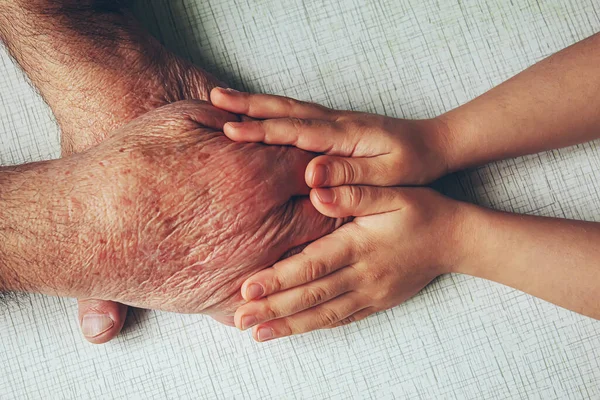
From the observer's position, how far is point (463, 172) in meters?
1.07

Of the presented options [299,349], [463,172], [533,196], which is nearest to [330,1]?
[463,172]

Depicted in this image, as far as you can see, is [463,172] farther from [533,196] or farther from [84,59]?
[84,59]

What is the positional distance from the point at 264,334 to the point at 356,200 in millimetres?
275

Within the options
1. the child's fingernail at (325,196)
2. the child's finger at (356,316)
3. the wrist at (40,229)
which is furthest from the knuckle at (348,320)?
the wrist at (40,229)

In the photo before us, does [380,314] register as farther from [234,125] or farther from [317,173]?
Answer: [234,125]

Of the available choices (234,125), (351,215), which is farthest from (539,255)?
(234,125)

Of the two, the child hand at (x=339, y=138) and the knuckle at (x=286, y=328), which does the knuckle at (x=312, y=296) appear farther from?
the child hand at (x=339, y=138)

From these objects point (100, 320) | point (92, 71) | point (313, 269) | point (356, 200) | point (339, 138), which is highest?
point (92, 71)

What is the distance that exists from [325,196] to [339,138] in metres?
0.11

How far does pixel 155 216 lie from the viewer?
2.78ft

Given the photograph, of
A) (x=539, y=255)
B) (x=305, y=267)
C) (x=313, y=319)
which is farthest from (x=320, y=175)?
(x=539, y=255)

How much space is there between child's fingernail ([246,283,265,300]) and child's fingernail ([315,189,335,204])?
17 cm

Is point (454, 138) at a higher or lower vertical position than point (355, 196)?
higher

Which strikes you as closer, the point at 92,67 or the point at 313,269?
the point at 313,269
